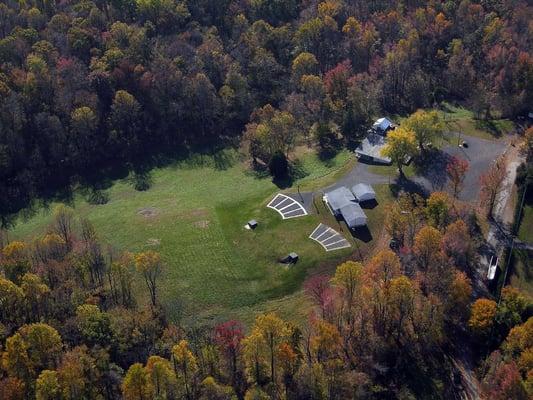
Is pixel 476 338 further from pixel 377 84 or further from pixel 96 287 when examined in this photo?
pixel 377 84

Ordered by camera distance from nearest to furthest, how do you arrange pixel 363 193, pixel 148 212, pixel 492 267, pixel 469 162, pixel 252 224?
pixel 492 267 < pixel 252 224 < pixel 363 193 < pixel 148 212 < pixel 469 162

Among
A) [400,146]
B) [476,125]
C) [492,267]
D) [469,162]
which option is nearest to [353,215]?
[400,146]

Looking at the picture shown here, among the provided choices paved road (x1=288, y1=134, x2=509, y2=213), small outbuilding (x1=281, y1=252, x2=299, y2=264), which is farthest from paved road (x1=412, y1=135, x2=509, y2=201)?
small outbuilding (x1=281, y1=252, x2=299, y2=264)

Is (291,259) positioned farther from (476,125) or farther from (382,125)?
(476,125)

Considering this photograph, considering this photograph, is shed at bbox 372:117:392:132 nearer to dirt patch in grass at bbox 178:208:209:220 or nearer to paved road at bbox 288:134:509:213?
paved road at bbox 288:134:509:213

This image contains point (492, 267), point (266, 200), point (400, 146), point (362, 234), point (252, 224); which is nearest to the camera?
point (492, 267)

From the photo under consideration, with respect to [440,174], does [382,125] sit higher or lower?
higher

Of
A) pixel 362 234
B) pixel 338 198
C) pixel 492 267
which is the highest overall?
pixel 338 198

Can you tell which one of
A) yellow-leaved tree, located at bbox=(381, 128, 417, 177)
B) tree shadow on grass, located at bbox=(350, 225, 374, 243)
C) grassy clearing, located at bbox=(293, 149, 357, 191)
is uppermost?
yellow-leaved tree, located at bbox=(381, 128, 417, 177)
